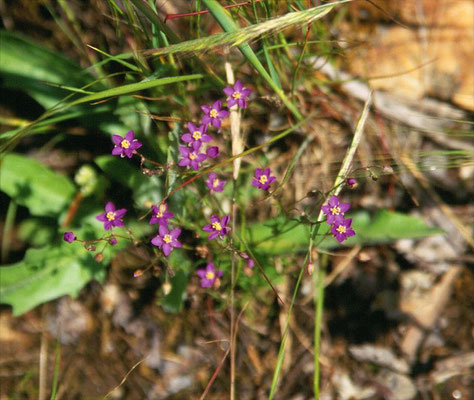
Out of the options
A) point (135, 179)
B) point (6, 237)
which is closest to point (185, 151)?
point (135, 179)

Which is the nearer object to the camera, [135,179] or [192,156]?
[192,156]

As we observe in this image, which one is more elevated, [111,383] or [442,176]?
[442,176]

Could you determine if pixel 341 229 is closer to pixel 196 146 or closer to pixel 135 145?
pixel 196 146

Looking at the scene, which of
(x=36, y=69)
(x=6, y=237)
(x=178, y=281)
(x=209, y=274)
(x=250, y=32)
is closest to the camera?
(x=250, y=32)

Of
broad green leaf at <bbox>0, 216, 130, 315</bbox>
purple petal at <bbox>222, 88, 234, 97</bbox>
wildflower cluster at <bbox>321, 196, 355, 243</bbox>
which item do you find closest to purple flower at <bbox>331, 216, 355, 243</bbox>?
wildflower cluster at <bbox>321, 196, 355, 243</bbox>

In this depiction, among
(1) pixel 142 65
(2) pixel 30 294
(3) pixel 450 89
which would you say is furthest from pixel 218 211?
(3) pixel 450 89

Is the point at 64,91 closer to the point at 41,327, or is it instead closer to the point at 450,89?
the point at 41,327

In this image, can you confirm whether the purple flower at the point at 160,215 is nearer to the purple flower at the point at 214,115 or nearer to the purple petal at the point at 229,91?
the purple flower at the point at 214,115

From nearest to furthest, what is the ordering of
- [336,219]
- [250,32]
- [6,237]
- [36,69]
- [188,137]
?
1. [250,32]
2. [336,219]
3. [188,137]
4. [36,69]
5. [6,237]
